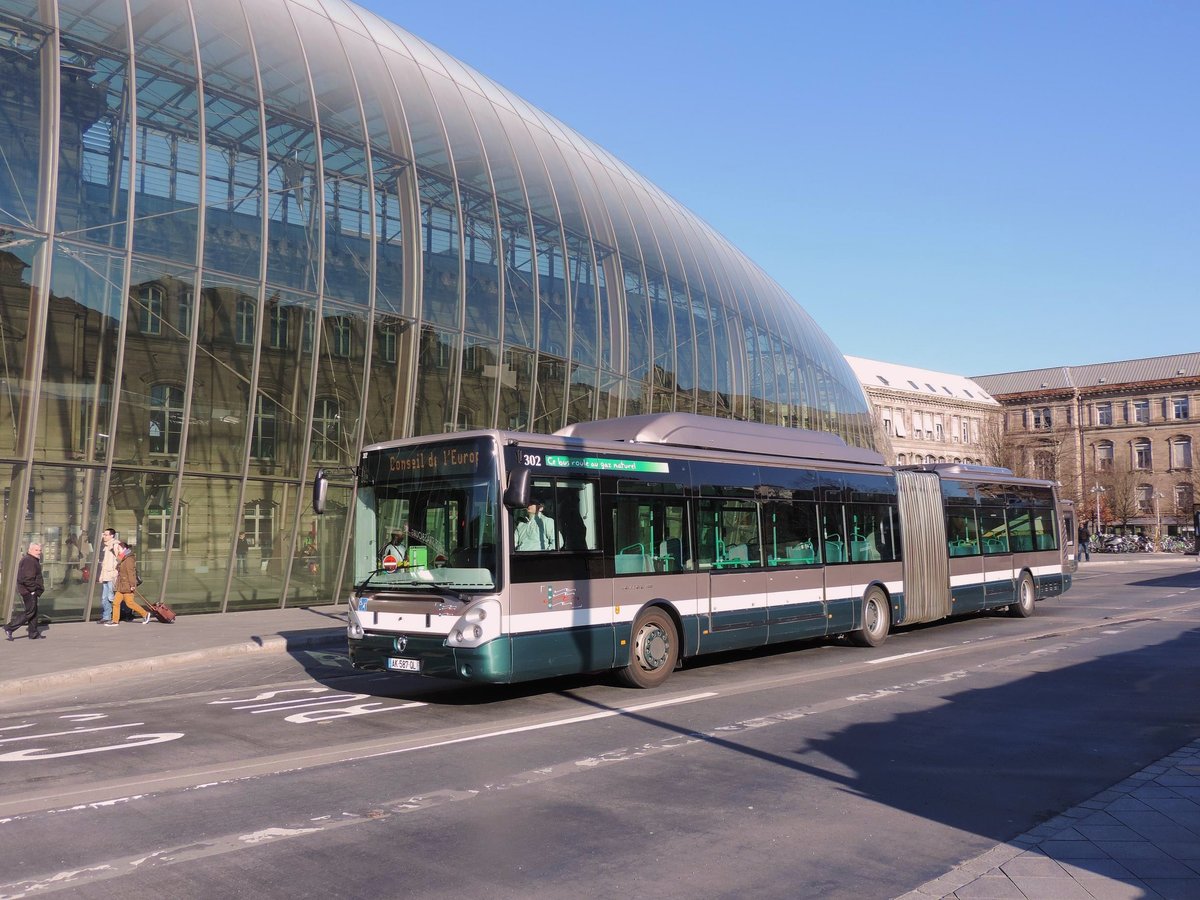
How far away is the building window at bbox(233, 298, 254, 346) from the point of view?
A: 2025 centimetres

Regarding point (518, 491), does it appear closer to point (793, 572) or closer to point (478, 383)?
point (793, 572)

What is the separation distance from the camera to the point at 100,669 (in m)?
13.0

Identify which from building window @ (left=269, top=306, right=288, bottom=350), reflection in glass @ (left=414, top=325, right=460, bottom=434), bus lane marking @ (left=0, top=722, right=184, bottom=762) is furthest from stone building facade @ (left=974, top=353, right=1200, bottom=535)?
bus lane marking @ (left=0, top=722, right=184, bottom=762)

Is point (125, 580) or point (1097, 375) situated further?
point (1097, 375)

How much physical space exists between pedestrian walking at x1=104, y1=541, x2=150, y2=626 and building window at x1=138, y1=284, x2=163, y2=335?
4.07 m

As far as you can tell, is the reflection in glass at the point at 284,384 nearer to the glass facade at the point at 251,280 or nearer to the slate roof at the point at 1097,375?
the glass facade at the point at 251,280

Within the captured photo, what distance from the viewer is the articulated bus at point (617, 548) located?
1038 centimetres

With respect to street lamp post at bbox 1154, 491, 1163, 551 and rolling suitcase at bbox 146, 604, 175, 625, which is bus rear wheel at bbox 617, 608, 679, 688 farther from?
street lamp post at bbox 1154, 491, 1163, 551

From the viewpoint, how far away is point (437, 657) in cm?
1027

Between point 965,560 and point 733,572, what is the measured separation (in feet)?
27.0

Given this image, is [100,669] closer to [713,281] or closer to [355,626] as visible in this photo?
[355,626]

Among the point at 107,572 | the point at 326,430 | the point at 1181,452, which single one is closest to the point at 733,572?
the point at 107,572

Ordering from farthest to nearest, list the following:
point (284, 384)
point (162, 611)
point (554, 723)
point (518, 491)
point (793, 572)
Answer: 1. point (284, 384)
2. point (162, 611)
3. point (793, 572)
4. point (518, 491)
5. point (554, 723)

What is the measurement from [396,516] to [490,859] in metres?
6.07
